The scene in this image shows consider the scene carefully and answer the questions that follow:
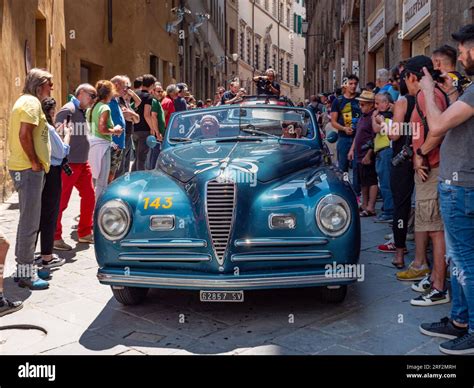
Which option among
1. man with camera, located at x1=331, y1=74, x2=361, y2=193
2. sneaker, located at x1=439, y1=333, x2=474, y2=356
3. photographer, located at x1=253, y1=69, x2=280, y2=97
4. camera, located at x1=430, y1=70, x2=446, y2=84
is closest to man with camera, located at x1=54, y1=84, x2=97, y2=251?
camera, located at x1=430, y1=70, x2=446, y2=84

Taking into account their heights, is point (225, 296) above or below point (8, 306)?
above

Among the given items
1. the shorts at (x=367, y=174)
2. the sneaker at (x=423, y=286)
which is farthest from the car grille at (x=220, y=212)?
the shorts at (x=367, y=174)

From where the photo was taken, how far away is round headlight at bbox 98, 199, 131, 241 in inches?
175

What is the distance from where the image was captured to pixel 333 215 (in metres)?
4.32

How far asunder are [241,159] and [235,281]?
42.6 inches

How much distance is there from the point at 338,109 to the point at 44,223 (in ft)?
16.5

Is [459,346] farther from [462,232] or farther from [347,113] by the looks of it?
[347,113]

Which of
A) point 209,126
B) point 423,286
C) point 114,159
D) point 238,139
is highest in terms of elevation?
point 209,126

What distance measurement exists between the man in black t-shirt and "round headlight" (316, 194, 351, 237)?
17.7 feet

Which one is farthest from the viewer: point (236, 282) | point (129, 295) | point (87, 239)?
point (87, 239)

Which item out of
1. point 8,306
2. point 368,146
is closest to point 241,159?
point 8,306

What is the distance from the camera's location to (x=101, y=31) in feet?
55.3

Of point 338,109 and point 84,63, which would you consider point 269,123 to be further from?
point 84,63
